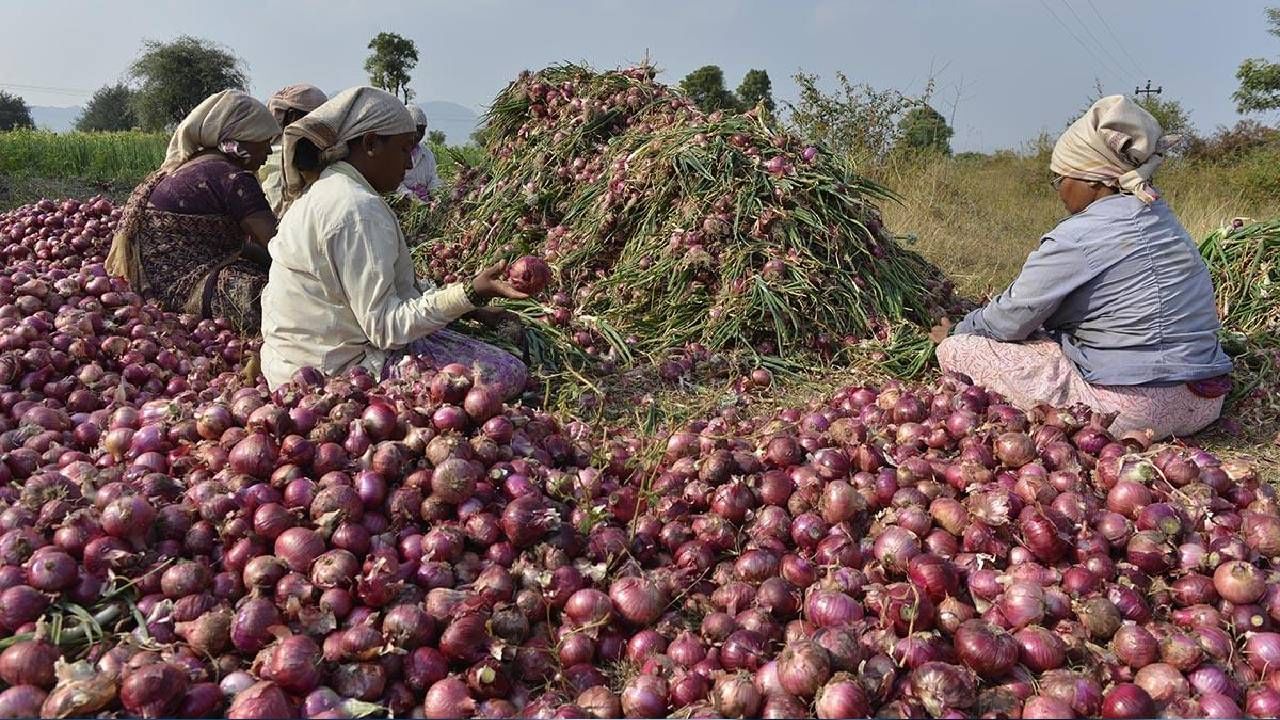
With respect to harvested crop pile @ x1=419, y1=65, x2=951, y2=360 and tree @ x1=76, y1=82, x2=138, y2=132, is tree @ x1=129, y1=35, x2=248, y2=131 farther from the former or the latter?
harvested crop pile @ x1=419, y1=65, x2=951, y2=360

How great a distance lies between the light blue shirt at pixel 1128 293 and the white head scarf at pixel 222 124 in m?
3.54

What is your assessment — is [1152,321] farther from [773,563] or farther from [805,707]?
[805,707]

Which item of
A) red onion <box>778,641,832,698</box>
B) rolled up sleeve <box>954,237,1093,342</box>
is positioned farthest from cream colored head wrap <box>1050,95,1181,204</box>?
red onion <box>778,641,832,698</box>

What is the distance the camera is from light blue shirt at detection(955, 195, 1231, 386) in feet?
9.16

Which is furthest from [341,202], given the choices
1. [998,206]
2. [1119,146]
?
[998,206]

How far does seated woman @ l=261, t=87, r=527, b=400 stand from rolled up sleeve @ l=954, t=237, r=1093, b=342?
191cm

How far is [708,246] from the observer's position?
4.19m

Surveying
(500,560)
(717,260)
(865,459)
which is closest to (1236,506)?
(865,459)

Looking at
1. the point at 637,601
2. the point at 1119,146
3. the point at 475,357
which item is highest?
the point at 1119,146

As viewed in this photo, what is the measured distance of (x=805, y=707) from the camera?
4.45ft

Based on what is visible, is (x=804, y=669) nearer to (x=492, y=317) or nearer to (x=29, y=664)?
(x=29, y=664)

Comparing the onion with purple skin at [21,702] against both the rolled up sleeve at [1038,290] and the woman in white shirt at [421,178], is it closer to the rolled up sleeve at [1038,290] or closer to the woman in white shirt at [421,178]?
the rolled up sleeve at [1038,290]

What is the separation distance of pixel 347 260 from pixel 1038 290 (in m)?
2.51

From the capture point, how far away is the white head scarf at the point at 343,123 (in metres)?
2.58
